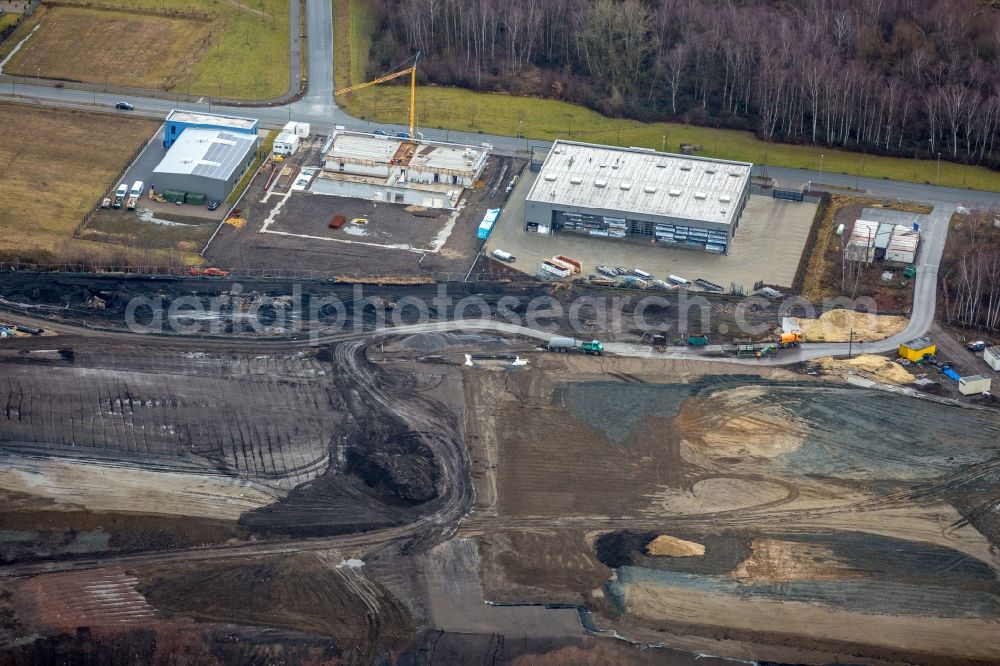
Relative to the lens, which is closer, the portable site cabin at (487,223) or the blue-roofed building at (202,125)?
the portable site cabin at (487,223)

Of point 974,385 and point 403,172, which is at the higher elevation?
point 403,172

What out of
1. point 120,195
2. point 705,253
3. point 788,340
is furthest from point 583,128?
point 120,195

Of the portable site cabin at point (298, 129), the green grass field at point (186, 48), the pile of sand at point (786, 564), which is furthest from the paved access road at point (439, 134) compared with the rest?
the pile of sand at point (786, 564)

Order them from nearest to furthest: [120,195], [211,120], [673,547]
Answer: [673,547] → [120,195] → [211,120]

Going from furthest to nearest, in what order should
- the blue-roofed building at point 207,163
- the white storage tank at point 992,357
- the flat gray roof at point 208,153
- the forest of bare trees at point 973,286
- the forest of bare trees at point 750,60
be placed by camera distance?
the forest of bare trees at point 750,60 < the flat gray roof at point 208,153 < the blue-roofed building at point 207,163 < the forest of bare trees at point 973,286 < the white storage tank at point 992,357

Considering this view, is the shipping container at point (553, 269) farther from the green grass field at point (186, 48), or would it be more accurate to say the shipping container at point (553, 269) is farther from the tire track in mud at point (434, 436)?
the green grass field at point (186, 48)

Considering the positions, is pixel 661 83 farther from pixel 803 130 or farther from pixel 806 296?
pixel 806 296

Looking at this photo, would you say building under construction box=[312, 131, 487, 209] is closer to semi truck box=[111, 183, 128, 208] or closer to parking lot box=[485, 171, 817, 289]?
parking lot box=[485, 171, 817, 289]

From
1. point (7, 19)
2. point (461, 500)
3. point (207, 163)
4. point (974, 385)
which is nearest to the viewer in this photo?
point (461, 500)

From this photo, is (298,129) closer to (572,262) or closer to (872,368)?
(572,262)
